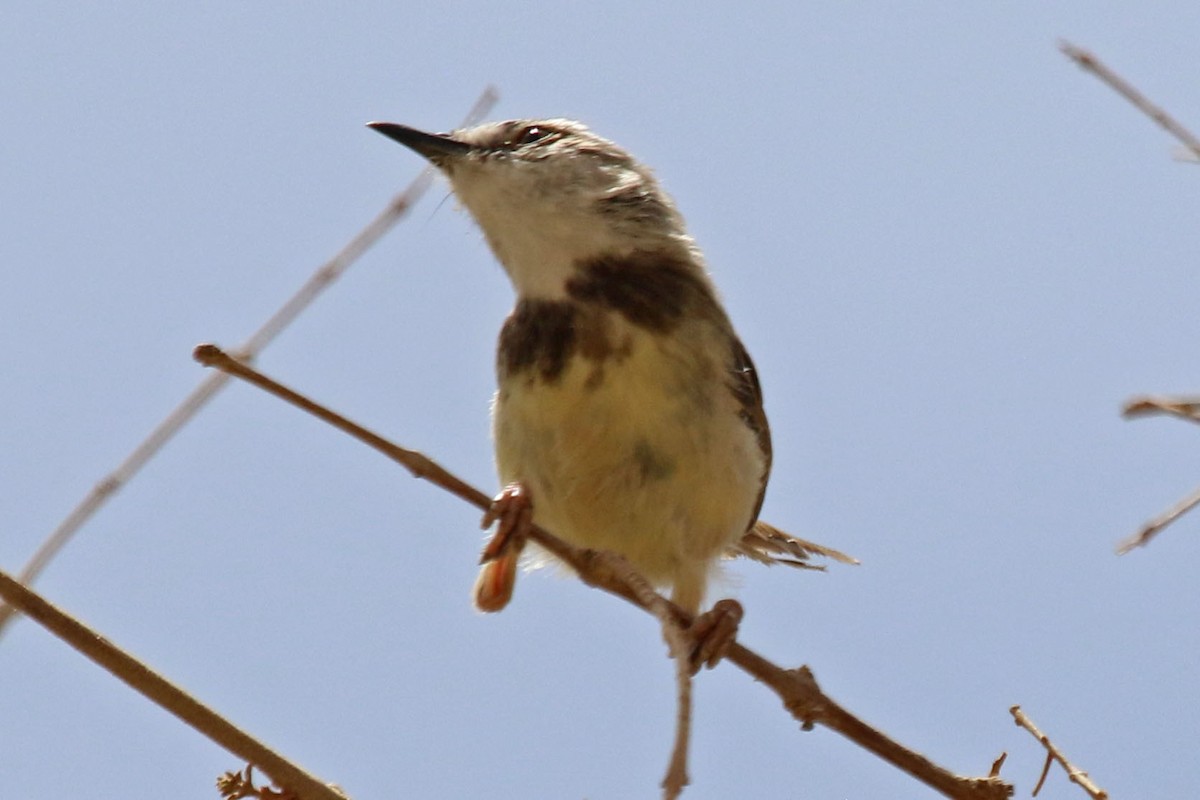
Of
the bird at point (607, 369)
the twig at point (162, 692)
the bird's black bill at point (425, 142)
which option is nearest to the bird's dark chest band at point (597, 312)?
the bird at point (607, 369)

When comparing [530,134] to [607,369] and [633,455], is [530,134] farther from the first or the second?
[633,455]

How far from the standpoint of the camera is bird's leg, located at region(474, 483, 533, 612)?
320 cm

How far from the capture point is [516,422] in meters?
4.12

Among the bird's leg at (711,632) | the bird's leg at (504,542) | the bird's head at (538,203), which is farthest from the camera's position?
the bird's head at (538,203)

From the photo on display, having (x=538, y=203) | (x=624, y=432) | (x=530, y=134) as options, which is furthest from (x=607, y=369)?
(x=530, y=134)

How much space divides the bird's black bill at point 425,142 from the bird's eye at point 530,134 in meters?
0.23

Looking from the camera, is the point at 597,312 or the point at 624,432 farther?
the point at 597,312

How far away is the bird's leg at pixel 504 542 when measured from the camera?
3.20m

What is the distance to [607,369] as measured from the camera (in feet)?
13.2

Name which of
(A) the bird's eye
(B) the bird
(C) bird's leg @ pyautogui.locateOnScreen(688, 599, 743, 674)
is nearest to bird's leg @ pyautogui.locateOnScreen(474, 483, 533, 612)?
(B) the bird

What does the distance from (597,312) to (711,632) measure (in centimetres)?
104

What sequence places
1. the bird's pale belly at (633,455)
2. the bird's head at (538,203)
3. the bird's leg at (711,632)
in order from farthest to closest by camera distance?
the bird's head at (538,203) < the bird's pale belly at (633,455) < the bird's leg at (711,632)

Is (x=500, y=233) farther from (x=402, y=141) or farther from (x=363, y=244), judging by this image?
(x=363, y=244)

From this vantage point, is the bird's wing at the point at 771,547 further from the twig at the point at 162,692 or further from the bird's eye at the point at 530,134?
the twig at the point at 162,692
